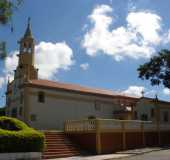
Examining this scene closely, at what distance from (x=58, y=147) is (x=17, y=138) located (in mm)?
5514

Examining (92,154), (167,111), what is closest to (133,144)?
(92,154)

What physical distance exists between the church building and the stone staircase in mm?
7327

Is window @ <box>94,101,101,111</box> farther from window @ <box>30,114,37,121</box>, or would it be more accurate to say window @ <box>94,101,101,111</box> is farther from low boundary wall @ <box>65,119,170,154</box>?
low boundary wall @ <box>65,119,170,154</box>

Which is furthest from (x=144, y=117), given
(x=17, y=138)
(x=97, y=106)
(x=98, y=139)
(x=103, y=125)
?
(x=17, y=138)

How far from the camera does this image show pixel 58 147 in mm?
26844

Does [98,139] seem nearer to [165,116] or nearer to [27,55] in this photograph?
[27,55]

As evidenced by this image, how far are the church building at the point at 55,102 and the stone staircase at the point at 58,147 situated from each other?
24.0 feet

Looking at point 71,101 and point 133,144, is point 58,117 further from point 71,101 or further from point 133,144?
point 133,144

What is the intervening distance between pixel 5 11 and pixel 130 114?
3015 centimetres

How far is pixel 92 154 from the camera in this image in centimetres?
2725

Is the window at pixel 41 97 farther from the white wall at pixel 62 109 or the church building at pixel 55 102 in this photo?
the white wall at pixel 62 109

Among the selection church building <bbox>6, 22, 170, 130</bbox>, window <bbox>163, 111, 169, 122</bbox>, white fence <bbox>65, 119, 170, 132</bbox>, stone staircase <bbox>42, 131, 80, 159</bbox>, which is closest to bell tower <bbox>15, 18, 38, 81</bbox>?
church building <bbox>6, 22, 170, 130</bbox>

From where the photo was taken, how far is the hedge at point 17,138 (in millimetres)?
21438

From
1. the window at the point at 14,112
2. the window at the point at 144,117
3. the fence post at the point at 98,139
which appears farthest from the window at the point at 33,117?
the window at the point at 144,117
